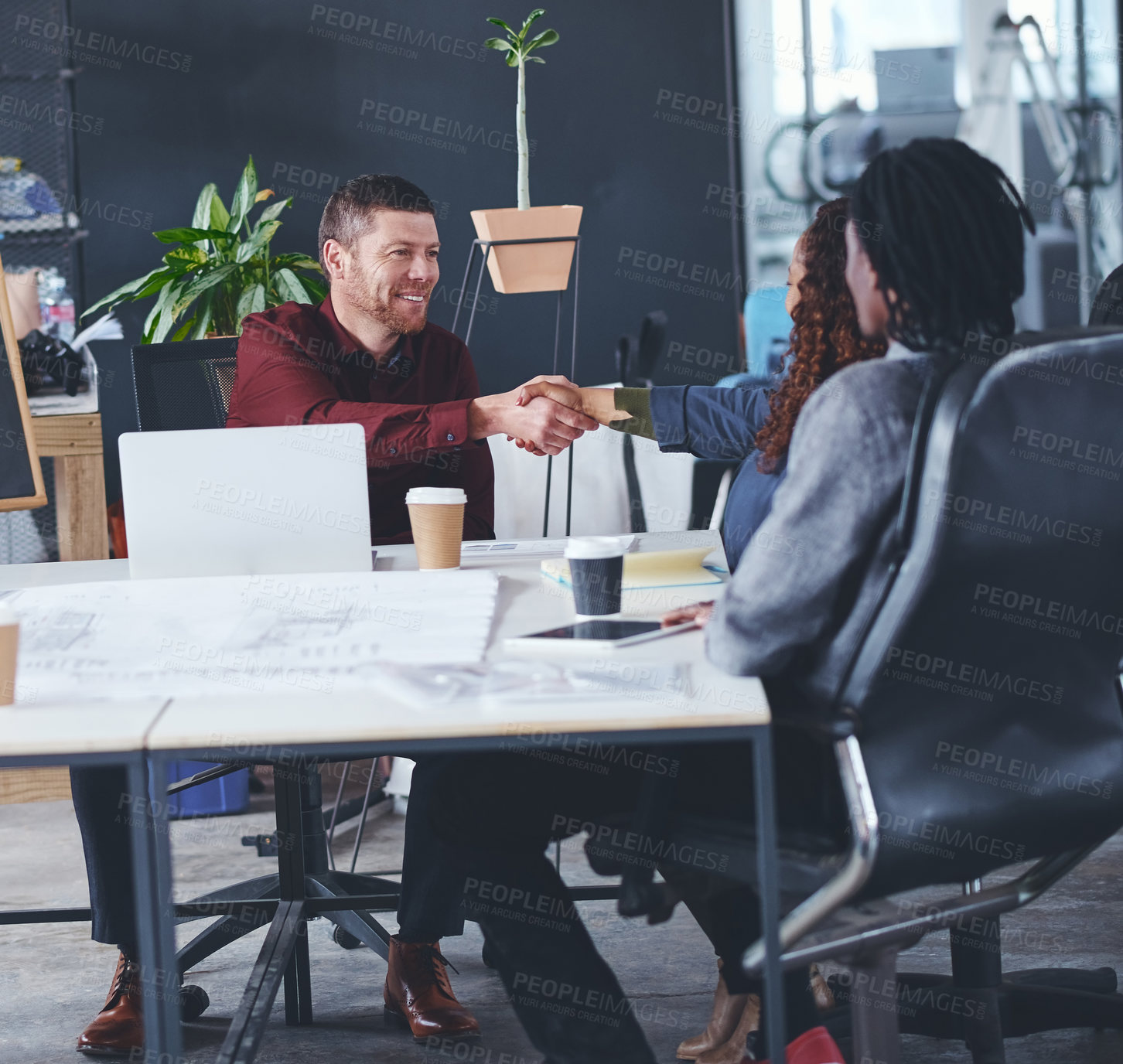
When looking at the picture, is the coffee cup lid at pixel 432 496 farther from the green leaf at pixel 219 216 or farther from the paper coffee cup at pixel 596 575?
the green leaf at pixel 219 216

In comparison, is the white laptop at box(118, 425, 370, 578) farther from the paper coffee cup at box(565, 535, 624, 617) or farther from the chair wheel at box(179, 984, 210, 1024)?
the chair wheel at box(179, 984, 210, 1024)

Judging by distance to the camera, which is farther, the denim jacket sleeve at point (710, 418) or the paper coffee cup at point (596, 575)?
the denim jacket sleeve at point (710, 418)

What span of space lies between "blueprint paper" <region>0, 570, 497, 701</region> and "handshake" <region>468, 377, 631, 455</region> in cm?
43

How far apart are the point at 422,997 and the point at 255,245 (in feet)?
7.38

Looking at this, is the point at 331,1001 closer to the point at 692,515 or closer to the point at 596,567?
the point at 596,567

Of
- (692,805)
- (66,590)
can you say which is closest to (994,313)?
(692,805)

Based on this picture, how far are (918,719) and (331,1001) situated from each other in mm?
1314

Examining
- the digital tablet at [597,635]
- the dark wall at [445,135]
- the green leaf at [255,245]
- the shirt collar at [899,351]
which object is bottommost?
the digital tablet at [597,635]

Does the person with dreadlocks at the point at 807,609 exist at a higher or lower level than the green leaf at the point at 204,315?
lower

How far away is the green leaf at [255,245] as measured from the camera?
11.4 ft

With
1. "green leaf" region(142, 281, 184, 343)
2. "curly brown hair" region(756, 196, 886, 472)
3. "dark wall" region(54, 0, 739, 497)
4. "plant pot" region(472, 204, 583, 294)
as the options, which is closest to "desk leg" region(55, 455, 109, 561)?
"green leaf" region(142, 281, 184, 343)

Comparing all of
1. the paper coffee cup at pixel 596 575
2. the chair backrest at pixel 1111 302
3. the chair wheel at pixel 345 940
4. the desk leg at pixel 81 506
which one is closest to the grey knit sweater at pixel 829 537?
the paper coffee cup at pixel 596 575

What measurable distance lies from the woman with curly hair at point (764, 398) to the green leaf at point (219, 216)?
182 cm

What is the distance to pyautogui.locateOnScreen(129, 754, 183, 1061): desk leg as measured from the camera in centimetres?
114
